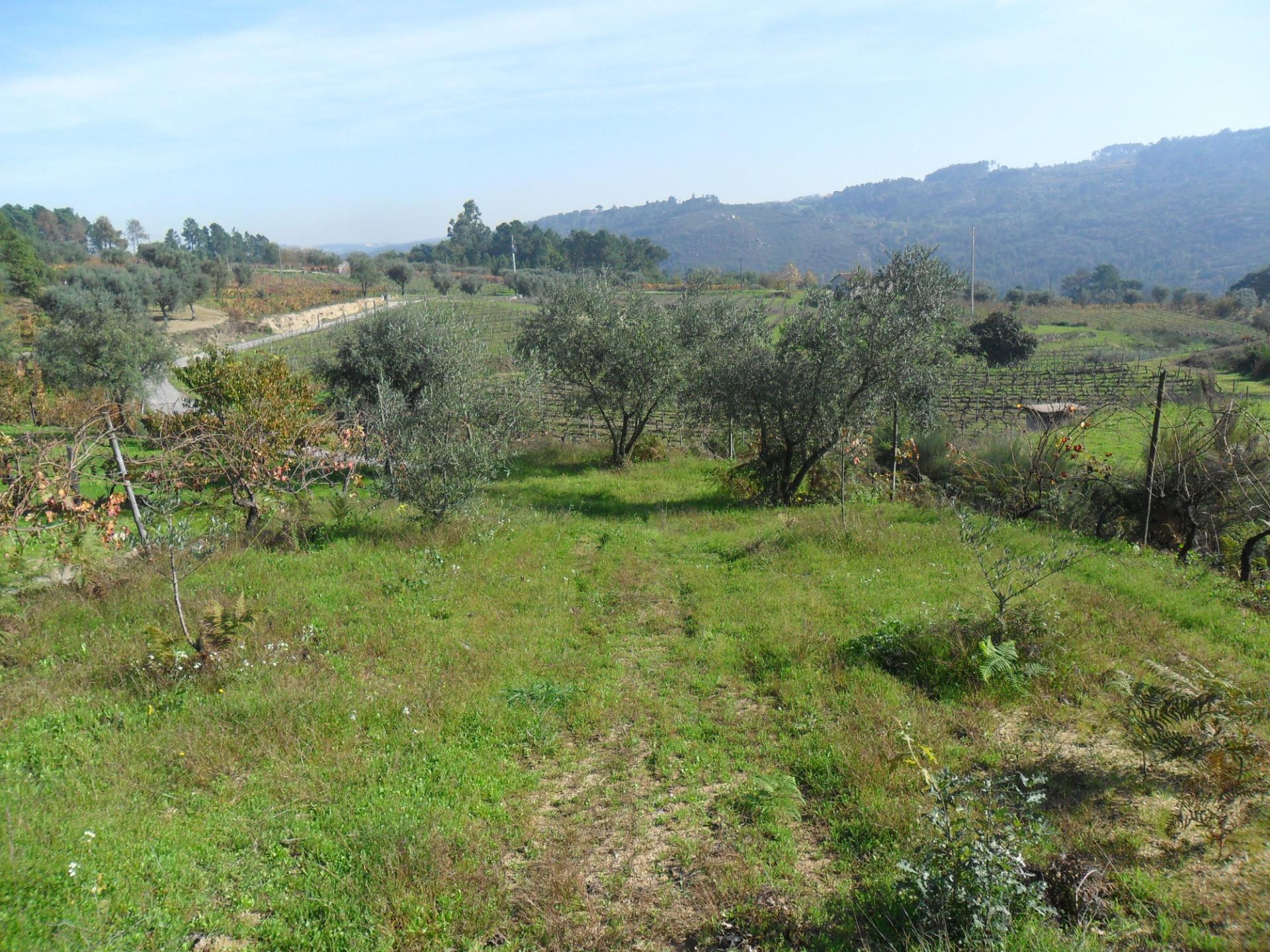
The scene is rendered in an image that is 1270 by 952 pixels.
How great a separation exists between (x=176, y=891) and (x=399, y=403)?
1092cm

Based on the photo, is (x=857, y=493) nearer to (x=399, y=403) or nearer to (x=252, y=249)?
(x=399, y=403)

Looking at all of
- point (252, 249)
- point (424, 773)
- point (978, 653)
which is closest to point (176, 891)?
point (424, 773)

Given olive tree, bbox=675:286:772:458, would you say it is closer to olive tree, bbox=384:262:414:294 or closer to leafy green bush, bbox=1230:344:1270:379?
leafy green bush, bbox=1230:344:1270:379

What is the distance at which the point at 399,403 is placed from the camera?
1395 centimetres

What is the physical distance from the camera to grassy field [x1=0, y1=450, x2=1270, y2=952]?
3812 mm

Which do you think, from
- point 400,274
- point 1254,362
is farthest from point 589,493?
point 400,274

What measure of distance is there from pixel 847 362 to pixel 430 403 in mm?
7765

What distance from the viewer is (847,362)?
1347 centimetres

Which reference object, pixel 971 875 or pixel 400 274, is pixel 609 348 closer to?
pixel 971 875

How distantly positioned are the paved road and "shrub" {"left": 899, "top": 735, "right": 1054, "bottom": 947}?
21350 millimetres

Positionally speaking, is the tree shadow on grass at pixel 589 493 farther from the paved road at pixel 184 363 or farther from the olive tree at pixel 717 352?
the paved road at pixel 184 363

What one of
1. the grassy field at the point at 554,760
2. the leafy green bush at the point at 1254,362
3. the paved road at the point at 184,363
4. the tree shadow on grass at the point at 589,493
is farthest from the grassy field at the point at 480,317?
the leafy green bush at the point at 1254,362

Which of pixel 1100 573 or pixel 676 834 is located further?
pixel 1100 573

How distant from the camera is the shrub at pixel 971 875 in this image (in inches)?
→ 133
